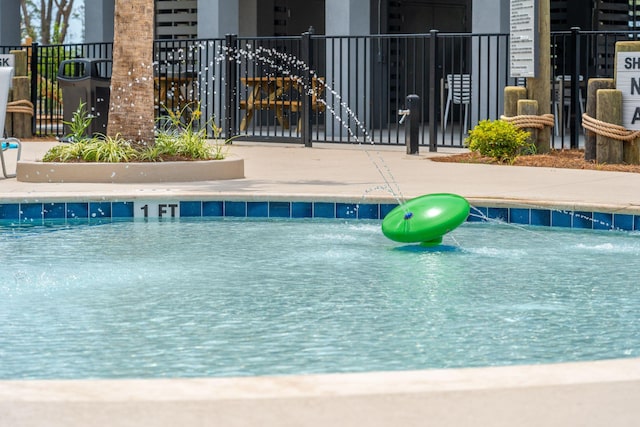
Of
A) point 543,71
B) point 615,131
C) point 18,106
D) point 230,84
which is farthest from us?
point 18,106

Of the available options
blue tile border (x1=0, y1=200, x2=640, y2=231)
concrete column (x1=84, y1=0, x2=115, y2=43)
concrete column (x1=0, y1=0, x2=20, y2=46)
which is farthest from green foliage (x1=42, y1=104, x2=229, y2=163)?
concrete column (x1=0, y1=0, x2=20, y2=46)

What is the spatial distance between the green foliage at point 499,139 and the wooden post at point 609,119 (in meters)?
0.91

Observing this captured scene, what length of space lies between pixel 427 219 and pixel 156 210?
2.82 meters

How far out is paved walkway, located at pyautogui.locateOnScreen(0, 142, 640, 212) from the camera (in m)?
9.74

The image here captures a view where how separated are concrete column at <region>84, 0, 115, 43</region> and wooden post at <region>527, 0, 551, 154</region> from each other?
10.7 metres

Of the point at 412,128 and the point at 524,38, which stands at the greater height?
the point at 524,38

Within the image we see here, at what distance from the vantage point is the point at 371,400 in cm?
330

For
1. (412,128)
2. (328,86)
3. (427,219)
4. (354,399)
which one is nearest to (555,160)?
(412,128)

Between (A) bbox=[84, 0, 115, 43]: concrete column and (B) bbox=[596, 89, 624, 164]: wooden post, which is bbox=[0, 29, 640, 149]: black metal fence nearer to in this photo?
(A) bbox=[84, 0, 115, 43]: concrete column

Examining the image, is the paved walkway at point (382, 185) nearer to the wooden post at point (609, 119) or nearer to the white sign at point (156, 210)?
the white sign at point (156, 210)

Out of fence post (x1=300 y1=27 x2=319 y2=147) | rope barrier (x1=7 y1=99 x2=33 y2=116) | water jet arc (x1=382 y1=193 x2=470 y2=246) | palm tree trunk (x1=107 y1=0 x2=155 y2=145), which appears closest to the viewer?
water jet arc (x1=382 y1=193 x2=470 y2=246)

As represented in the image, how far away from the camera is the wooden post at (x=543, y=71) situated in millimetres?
14055

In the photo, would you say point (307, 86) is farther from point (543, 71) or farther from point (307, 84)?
point (543, 71)

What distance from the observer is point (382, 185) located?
10906 mm
